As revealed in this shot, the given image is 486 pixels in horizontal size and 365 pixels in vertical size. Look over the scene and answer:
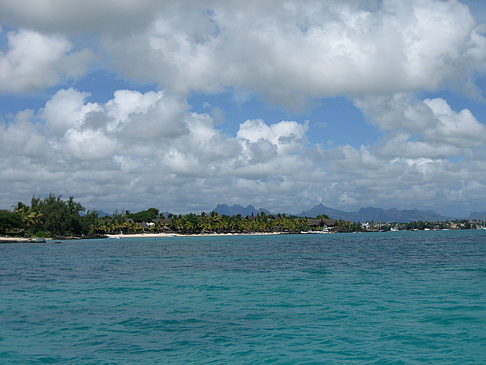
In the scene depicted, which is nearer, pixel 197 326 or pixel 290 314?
pixel 197 326

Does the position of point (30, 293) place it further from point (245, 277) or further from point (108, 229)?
point (108, 229)

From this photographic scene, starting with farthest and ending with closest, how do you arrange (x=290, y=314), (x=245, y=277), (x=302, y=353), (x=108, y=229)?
1. (x=108, y=229)
2. (x=245, y=277)
3. (x=290, y=314)
4. (x=302, y=353)

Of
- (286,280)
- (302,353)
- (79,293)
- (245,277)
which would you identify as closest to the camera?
(302,353)

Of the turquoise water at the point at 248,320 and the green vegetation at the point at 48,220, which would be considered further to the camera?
the green vegetation at the point at 48,220

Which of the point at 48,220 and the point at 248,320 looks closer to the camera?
the point at 248,320

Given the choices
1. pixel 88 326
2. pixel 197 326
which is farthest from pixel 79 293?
pixel 197 326

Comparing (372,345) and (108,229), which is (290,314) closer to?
(372,345)

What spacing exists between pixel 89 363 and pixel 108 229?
18859cm

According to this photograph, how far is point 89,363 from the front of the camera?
45.0 feet

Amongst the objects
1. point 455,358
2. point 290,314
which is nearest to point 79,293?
point 290,314

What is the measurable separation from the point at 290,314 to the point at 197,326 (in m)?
4.88

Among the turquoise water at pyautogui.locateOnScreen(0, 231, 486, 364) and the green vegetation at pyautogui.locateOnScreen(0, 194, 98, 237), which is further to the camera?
the green vegetation at pyautogui.locateOnScreen(0, 194, 98, 237)

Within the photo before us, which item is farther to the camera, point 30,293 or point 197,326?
point 30,293

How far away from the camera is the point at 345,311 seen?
21312 mm
